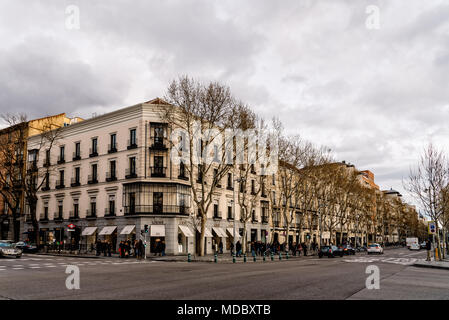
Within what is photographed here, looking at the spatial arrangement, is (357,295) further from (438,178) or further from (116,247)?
(116,247)

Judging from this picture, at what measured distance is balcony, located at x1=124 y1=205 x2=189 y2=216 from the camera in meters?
43.3

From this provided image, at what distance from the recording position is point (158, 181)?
44094 millimetres

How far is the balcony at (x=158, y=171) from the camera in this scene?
44344 millimetres

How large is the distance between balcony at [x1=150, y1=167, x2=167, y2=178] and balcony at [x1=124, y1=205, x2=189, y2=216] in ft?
11.1

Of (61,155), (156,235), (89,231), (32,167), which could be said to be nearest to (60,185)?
(32,167)

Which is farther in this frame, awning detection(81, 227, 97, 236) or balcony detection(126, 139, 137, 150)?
awning detection(81, 227, 97, 236)

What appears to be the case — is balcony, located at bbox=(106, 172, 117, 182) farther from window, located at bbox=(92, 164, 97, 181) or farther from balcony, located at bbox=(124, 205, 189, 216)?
balcony, located at bbox=(124, 205, 189, 216)

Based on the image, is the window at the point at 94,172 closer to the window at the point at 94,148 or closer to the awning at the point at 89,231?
the window at the point at 94,148

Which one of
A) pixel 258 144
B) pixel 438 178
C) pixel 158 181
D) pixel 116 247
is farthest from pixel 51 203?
pixel 438 178

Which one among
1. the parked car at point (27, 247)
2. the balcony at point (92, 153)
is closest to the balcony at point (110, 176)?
the balcony at point (92, 153)

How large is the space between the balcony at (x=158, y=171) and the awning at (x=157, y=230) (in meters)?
5.42

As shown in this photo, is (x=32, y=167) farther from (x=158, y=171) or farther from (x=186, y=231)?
(x=186, y=231)

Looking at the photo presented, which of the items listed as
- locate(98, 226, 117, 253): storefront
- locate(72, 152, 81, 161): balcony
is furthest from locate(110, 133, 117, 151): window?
locate(98, 226, 117, 253): storefront
